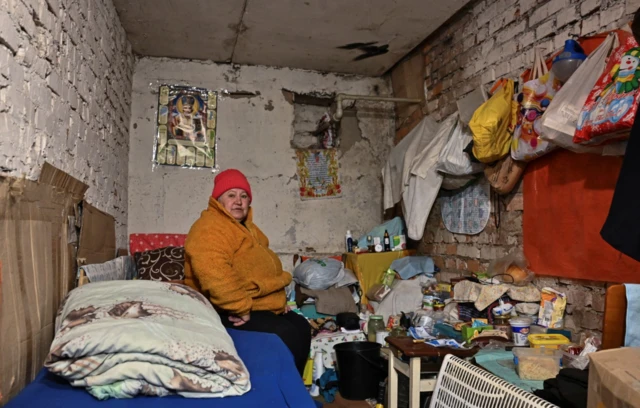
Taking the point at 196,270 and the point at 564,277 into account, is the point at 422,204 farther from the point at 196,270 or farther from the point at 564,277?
the point at 196,270

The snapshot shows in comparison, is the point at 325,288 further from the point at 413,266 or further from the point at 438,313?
the point at 438,313

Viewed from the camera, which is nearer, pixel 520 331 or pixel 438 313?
pixel 520 331

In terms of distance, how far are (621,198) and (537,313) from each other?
1470 millimetres

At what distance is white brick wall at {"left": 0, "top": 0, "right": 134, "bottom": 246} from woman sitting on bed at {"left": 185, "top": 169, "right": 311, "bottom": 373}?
2.42 feet

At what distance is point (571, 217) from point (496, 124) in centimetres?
66

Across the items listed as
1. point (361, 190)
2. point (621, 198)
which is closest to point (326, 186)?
point (361, 190)

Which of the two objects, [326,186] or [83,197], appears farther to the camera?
[326,186]

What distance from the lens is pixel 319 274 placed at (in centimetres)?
391

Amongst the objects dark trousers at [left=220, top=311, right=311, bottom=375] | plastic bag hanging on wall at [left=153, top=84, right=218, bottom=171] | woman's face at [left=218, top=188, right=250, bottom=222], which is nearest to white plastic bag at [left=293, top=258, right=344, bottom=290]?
dark trousers at [left=220, top=311, right=311, bottom=375]

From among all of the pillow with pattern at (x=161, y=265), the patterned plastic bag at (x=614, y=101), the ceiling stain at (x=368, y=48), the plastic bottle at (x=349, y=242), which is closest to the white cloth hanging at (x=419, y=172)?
the plastic bottle at (x=349, y=242)

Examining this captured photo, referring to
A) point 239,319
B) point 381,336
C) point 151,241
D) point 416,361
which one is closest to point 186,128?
point 151,241

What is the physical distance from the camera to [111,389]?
1.36 meters

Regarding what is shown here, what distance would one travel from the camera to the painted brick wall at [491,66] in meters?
2.45

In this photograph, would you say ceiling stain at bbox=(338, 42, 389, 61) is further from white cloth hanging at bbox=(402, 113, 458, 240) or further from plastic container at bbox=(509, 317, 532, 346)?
plastic container at bbox=(509, 317, 532, 346)
